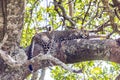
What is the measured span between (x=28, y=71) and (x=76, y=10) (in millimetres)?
1917

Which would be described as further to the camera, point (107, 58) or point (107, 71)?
point (107, 71)

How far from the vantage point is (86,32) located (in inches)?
104

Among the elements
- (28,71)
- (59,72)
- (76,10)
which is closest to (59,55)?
(28,71)

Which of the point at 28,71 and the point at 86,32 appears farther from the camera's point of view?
the point at 86,32

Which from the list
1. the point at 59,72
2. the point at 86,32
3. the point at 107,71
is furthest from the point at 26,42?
the point at 86,32

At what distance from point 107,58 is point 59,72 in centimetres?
158

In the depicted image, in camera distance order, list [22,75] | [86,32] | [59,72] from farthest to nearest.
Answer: [59,72], [86,32], [22,75]

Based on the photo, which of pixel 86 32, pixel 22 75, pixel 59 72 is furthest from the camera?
pixel 59 72

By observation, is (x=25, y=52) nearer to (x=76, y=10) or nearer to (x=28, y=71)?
(x=28, y=71)

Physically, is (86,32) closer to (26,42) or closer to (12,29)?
(12,29)

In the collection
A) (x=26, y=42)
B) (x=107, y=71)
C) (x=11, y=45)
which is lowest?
(x=107, y=71)

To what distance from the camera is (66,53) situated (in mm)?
2322

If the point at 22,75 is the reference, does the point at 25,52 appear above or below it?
above

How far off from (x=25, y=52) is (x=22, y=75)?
213 millimetres
